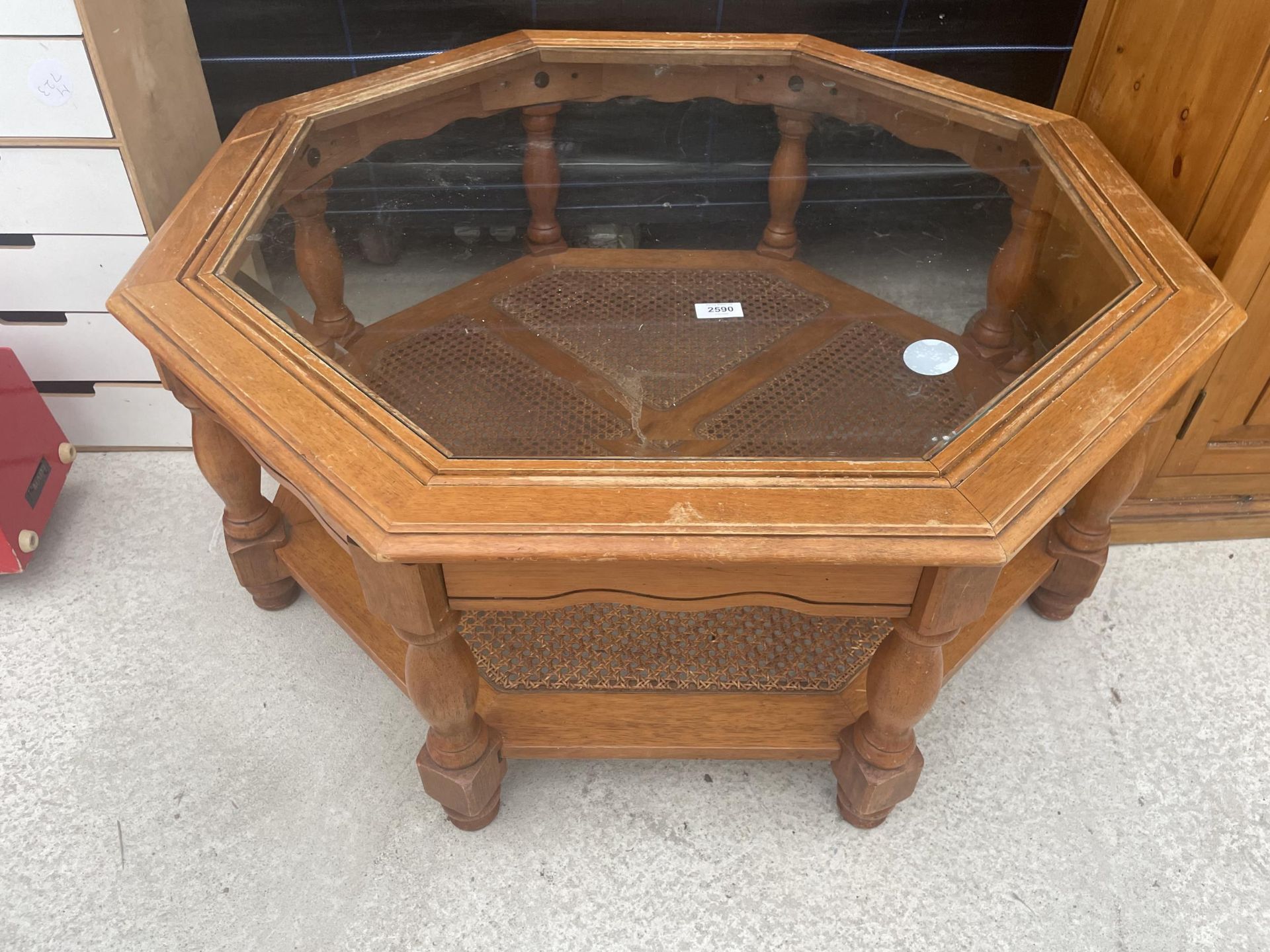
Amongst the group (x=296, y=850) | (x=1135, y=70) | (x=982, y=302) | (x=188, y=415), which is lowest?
(x=296, y=850)

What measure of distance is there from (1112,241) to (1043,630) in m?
0.72

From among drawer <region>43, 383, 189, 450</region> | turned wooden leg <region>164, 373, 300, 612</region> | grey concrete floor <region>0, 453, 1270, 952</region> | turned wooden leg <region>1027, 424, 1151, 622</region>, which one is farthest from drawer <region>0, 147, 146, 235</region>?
turned wooden leg <region>1027, 424, 1151, 622</region>

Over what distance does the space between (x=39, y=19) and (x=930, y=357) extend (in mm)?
1434

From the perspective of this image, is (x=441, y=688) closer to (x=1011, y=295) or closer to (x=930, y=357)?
(x=930, y=357)

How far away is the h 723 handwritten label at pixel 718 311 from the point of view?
127cm

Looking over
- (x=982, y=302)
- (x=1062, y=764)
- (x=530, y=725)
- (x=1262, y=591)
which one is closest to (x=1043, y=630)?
(x=1062, y=764)

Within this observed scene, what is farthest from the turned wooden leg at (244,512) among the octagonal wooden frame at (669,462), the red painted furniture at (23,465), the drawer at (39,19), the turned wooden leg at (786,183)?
the turned wooden leg at (786,183)

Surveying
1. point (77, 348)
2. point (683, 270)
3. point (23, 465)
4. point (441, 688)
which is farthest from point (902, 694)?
point (77, 348)

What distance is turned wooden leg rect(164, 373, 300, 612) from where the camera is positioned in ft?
4.46

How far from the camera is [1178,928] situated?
1241 mm

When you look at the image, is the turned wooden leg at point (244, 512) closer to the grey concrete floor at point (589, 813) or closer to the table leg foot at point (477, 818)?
the grey concrete floor at point (589, 813)

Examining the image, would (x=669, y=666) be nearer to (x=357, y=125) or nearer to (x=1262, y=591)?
(x=357, y=125)

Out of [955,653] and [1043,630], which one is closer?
[955,653]

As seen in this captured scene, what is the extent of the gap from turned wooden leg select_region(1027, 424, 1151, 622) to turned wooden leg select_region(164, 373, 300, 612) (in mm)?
1251
